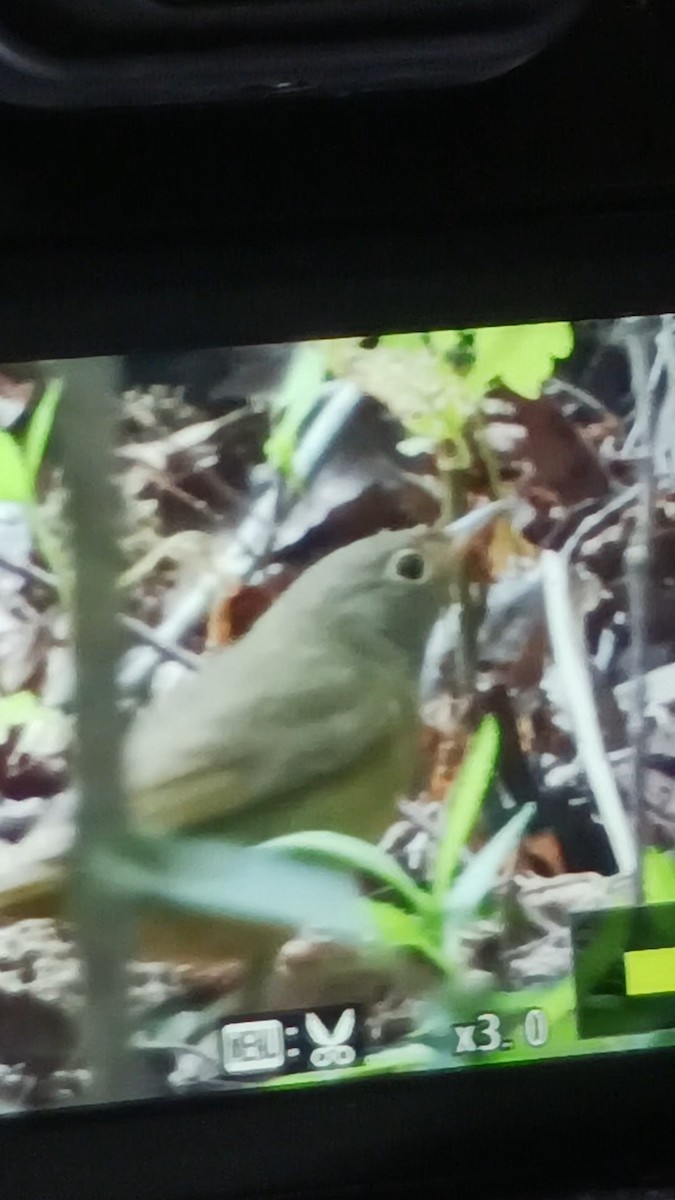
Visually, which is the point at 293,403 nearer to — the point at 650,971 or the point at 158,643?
the point at 158,643

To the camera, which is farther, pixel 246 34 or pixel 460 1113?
pixel 460 1113

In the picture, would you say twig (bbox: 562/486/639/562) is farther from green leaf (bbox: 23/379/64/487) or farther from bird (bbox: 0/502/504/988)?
green leaf (bbox: 23/379/64/487)

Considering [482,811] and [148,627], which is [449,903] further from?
[148,627]

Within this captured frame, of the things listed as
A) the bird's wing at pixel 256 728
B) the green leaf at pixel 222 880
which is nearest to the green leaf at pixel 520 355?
the bird's wing at pixel 256 728

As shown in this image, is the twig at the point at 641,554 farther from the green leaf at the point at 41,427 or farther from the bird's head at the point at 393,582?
the green leaf at the point at 41,427

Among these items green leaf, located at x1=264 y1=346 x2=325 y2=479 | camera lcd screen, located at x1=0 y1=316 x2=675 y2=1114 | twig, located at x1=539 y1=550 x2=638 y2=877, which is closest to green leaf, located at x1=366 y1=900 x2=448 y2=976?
camera lcd screen, located at x1=0 y1=316 x2=675 y2=1114

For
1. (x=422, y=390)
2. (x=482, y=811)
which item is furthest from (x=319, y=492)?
(x=482, y=811)

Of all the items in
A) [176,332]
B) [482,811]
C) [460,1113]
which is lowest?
[460,1113]

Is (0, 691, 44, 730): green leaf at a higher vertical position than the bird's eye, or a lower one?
lower
